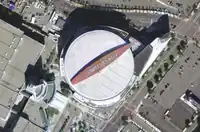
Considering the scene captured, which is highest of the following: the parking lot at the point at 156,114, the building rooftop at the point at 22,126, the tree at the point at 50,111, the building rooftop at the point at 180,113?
the building rooftop at the point at 180,113

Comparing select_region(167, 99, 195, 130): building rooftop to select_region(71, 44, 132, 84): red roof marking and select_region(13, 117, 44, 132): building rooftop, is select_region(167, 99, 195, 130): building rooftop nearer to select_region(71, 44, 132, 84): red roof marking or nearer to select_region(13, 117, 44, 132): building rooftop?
select_region(71, 44, 132, 84): red roof marking

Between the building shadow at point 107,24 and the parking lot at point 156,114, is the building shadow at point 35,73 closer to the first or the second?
the building shadow at point 107,24

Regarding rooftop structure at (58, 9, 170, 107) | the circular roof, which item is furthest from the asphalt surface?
the circular roof

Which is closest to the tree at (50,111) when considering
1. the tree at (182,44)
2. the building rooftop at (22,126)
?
→ the building rooftop at (22,126)

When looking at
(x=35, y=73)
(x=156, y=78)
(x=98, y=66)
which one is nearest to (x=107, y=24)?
(x=98, y=66)

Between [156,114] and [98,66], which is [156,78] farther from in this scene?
[98,66]
